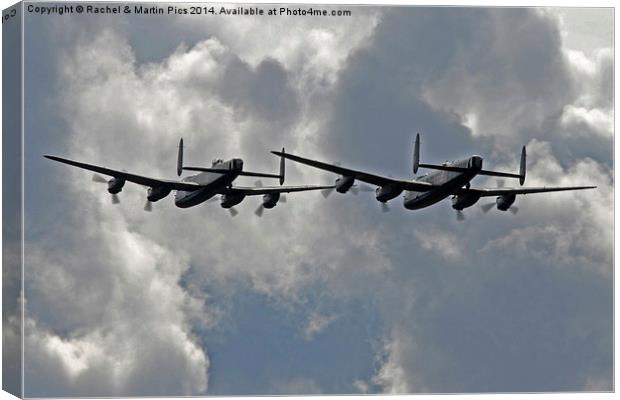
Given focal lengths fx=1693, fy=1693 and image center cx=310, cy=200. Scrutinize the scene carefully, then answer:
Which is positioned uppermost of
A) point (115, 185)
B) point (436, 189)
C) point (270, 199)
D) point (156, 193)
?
point (436, 189)

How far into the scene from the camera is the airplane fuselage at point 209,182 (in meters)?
78.0

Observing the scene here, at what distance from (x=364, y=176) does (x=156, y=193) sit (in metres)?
9.76

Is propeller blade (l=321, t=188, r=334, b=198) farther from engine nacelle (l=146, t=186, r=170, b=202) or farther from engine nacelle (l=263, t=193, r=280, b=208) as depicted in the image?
engine nacelle (l=146, t=186, r=170, b=202)

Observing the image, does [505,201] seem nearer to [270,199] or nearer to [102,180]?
[270,199]

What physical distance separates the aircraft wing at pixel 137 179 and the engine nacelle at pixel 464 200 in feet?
40.2

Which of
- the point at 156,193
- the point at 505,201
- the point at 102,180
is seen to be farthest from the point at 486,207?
the point at 102,180

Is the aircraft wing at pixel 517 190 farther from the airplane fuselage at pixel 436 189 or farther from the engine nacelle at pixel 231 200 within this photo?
the engine nacelle at pixel 231 200

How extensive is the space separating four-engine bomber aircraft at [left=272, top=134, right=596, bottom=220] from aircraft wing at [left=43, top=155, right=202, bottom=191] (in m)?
7.36

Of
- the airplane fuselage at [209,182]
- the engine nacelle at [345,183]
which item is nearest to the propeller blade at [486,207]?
the engine nacelle at [345,183]

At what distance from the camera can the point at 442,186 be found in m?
80.8

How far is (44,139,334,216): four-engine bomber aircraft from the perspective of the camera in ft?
254

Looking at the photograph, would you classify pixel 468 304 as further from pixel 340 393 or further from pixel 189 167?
pixel 189 167

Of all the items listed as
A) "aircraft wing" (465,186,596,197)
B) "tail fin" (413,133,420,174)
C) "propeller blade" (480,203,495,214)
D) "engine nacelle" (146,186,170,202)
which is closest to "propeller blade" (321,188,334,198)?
"tail fin" (413,133,420,174)

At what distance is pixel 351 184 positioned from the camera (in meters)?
78.8
